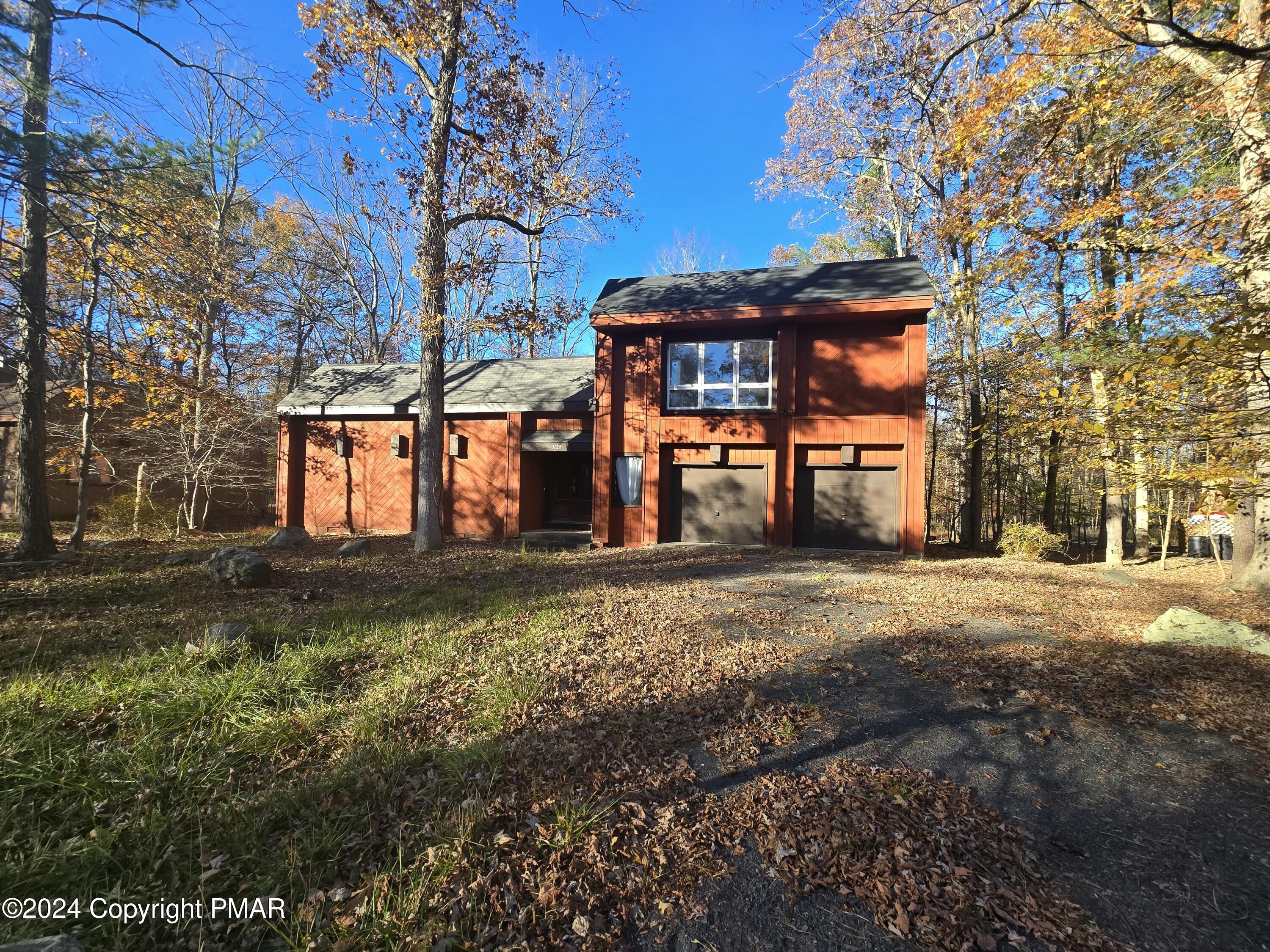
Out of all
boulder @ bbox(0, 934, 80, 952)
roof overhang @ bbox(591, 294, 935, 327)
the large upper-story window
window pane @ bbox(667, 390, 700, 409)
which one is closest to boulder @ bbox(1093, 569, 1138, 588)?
roof overhang @ bbox(591, 294, 935, 327)

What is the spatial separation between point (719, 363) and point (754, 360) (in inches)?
33.1

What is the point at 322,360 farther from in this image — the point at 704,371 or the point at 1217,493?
the point at 1217,493

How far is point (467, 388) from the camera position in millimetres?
15094

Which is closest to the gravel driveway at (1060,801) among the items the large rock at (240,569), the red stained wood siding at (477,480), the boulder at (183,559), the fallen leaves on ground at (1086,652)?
the fallen leaves on ground at (1086,652)

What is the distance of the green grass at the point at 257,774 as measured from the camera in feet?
6.86

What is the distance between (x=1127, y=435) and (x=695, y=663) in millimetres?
5201

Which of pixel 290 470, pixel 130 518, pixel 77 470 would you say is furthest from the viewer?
pixel 290 470

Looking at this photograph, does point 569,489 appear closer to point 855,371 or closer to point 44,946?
point 855,371

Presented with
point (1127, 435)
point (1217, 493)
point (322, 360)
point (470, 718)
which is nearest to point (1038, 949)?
point (470, 718)

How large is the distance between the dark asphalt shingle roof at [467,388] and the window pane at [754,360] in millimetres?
3891

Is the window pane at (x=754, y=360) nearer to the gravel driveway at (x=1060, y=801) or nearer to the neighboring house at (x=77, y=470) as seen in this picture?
the gravel driveway at (x=1060, y=801)

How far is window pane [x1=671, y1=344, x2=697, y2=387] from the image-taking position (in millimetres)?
12766

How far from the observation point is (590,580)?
7977 mm

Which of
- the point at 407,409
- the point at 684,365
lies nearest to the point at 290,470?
the point at 407,409
